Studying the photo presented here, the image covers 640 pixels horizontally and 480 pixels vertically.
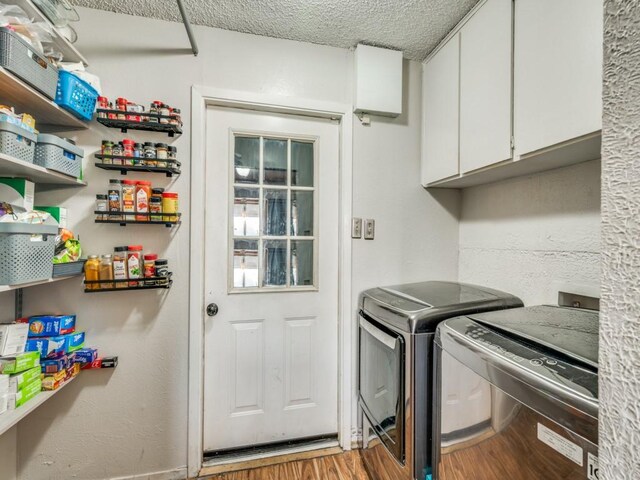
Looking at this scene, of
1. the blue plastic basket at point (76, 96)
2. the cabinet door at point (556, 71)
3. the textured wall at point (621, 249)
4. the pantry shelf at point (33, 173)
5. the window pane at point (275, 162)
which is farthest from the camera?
the window pane at point (275, 162)

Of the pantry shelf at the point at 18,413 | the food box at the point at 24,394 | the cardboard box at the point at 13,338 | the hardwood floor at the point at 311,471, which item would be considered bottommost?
the hardwood floor at the point at 311,471

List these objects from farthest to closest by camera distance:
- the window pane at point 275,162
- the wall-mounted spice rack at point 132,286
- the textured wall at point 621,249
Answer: the window pane at point 275,162, the wall-mounted spice rack at point 132,286, the textured wall at point 621,249

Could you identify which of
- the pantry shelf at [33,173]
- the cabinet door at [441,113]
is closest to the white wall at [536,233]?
the cabinet door at [441,113]

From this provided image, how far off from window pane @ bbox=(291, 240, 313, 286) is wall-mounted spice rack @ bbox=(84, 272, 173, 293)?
26.9 inches

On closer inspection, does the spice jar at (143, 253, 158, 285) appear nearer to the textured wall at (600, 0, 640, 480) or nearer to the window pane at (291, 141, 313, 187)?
the window pane at (291, 141, 313, 187)

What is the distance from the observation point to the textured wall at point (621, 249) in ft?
1.20

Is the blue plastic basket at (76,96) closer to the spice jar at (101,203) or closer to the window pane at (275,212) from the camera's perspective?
the spice jar at (101,203)

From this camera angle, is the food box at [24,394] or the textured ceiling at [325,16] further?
the textured ceiling at [325,16]

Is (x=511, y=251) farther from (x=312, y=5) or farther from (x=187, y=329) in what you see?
(x=187, y=329)

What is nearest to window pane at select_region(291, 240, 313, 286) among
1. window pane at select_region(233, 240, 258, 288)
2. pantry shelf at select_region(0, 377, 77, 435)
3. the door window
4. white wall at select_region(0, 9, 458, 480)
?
the door window

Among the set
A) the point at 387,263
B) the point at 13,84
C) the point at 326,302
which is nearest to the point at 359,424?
the point at 326,302

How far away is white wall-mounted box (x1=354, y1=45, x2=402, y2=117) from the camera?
1.77 meters

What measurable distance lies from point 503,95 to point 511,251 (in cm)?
79

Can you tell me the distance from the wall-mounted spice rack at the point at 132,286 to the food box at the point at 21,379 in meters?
0.37
